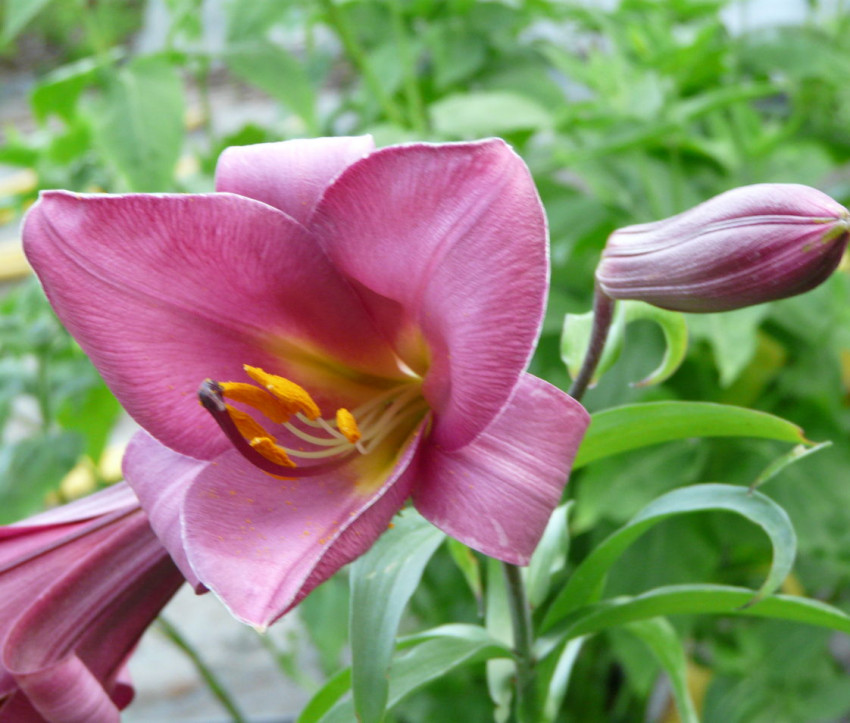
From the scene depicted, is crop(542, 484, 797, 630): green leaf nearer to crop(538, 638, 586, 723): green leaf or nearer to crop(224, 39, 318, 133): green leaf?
crop(538, 638, 586, 723): green leaf

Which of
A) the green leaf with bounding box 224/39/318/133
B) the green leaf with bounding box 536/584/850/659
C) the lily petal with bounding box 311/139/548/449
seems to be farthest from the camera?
the green leaf with bounding box 224/39/318/133

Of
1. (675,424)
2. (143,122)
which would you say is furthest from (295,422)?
(143,122)

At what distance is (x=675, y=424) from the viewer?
12.9 inches

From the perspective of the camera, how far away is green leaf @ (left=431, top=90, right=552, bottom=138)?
70 cm

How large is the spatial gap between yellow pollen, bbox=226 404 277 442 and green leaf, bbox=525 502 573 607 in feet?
0.45

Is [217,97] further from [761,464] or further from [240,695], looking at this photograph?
[761,464]

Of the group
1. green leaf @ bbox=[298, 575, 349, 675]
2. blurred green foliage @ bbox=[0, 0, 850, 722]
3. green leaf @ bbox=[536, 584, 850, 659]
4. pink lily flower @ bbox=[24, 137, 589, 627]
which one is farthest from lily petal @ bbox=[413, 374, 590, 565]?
green leaf @ bbox=[298, 575, 349, 675]

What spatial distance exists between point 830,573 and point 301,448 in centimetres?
66

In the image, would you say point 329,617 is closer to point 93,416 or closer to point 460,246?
point 93,416

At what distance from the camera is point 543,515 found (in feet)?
0.87

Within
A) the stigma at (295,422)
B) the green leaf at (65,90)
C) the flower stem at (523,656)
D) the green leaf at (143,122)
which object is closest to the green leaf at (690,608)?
the flower stem at (523,656)

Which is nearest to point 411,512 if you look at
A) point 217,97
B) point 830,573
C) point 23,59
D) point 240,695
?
point 830,573

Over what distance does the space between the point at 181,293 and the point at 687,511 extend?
0.21 meters

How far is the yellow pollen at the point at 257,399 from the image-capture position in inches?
11.6
